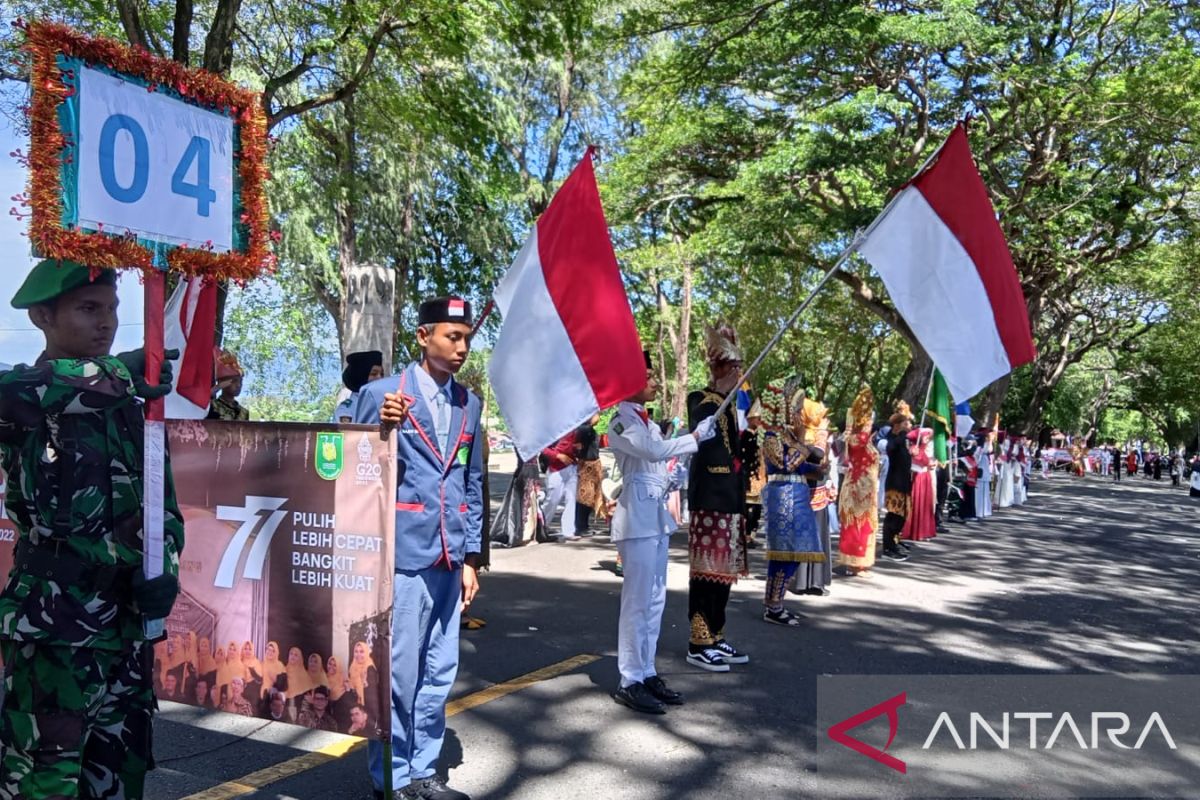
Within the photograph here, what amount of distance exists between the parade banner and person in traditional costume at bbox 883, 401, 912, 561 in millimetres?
9652

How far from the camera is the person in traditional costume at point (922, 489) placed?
14.0 metres

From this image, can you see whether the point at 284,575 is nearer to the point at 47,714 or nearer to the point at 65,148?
the point at 47,714

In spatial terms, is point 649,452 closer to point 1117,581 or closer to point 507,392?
point 507,392

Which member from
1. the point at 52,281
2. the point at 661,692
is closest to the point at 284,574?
the point at 52,281

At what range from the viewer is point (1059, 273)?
20625 millimetres

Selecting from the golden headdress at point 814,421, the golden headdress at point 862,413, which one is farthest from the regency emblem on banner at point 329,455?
the golden headdress at point 862,413

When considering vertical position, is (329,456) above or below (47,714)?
above

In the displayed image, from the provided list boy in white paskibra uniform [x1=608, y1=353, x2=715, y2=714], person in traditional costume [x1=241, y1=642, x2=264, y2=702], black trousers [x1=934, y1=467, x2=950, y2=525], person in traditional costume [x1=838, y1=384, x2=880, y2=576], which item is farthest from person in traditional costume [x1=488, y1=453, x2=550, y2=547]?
person in traditional costume [x1=241, y1=642, x2=264, y2=702]

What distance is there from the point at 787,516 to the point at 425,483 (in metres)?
4.45

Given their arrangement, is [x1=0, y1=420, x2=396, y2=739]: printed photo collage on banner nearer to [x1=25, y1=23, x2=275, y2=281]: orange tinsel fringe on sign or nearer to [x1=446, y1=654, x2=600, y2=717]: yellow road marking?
[x1=25, y1=23, x2=275, y2=281]: orange tinsel fringe on sign

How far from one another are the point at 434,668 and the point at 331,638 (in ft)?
1.52

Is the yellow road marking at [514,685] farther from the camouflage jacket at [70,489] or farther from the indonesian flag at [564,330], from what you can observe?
the camouflage jacket at [70,489]

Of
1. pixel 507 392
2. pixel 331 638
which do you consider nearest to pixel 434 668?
pixel 331 638

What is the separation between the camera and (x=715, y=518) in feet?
20.1
